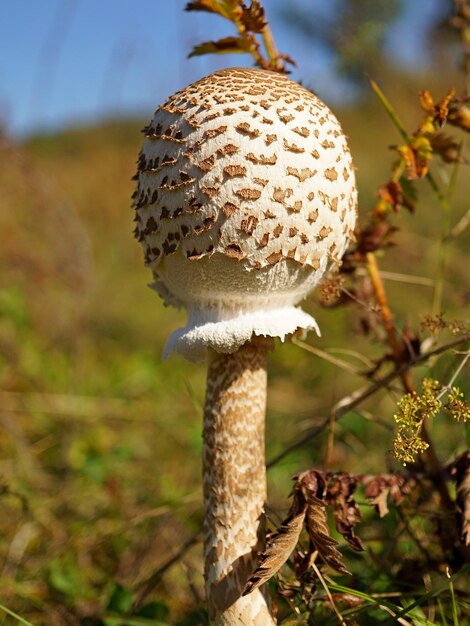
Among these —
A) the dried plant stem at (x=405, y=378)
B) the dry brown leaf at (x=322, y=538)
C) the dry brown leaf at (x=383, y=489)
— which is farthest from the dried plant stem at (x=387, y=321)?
the dry brown leaf at (x=322, y=538)

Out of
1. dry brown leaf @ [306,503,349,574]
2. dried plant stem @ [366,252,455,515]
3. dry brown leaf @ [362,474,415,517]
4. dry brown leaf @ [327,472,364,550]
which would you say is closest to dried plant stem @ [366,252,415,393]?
dried plant stem @ [366,252,455,515]

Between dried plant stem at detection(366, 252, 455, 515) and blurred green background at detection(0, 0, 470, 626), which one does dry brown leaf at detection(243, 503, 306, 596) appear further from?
dried plant stem at detection(366, 252, 455, 515)

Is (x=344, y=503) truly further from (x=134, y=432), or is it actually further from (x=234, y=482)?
(x=134, y=432)

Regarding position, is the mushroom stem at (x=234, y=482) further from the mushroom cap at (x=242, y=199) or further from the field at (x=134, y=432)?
the field at (x=134, y=432)

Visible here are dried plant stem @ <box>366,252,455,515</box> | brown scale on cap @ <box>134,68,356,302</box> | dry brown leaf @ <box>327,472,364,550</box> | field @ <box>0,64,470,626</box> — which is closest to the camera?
brown scale on cap @ <box>134,68,356,302</box>

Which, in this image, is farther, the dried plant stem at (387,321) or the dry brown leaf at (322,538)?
the dried plant stem at (387,321)
